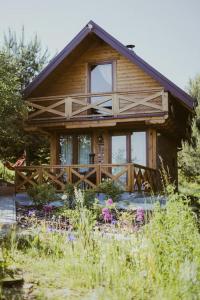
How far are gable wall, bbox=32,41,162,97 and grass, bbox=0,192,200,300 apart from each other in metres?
10.3

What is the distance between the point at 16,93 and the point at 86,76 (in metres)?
3.07

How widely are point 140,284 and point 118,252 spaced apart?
0.80 m

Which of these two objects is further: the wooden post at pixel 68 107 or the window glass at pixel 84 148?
the window glass at pixel 84 148

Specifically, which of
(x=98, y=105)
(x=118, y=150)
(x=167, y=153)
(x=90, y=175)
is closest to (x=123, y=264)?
(x=90, y=175)

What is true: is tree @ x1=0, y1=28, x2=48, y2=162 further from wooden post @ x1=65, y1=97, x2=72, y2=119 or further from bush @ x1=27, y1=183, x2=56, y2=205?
bush @ x1=27, y1=183, x2=56, y2=205

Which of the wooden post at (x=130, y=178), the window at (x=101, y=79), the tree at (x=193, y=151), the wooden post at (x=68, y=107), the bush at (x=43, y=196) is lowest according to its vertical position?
the bush at (x=43, y=196)

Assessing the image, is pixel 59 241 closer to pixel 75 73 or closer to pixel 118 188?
pixel 118 188

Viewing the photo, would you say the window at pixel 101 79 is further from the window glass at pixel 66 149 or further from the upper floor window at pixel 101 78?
the window glass at pixel 66 149

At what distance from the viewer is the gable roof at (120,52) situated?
12.8 metres

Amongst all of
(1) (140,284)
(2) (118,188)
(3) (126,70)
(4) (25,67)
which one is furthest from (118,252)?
(4) (25,67)

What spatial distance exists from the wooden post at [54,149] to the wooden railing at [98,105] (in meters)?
1.14

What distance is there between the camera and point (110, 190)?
10789 mm

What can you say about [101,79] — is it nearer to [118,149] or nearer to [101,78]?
[101,78]

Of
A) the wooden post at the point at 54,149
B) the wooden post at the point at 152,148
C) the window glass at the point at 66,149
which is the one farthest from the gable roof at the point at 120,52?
the window glass at the point at 66,149
